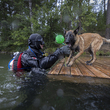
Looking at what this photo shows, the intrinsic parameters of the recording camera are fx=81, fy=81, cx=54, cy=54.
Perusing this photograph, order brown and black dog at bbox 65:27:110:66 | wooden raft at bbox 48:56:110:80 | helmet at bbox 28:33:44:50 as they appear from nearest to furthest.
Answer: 1. wooden raft at bbox 48:56:110:80
2. helmet at bbox 28:33:44:50
3. brown and black dog at bbox 65:27:110:66

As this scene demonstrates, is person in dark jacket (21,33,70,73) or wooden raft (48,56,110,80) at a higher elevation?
person in dark jacket (21,33,70,73)

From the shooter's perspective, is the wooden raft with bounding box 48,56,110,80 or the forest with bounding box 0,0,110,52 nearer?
the wooden raft with bounding box 48,56,110,80

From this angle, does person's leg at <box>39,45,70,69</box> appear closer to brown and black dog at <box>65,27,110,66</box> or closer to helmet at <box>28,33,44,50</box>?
helmet at <box>28,33,44,50</box>

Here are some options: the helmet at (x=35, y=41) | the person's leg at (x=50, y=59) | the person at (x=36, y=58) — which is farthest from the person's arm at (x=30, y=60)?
the helmet at (x=35, y=41)

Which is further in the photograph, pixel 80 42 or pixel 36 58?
pixel 80 42

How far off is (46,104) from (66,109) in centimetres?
27

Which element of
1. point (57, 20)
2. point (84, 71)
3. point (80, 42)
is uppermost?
point (57, 20)

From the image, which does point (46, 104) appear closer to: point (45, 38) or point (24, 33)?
point (45, 38)

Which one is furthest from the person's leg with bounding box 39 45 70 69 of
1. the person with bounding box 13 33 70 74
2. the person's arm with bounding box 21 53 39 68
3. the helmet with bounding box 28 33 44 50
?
the helmet with bounding box 28 33 44 50

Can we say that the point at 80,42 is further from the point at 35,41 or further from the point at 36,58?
the point at 36,58

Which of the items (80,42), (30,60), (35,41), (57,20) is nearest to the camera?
(30,60)

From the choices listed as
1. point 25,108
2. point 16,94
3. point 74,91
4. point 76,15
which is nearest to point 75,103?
point 74,91

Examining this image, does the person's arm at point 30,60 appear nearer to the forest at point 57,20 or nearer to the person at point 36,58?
the person at point 36,58

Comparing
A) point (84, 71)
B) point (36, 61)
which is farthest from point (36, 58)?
point (84, 71)
